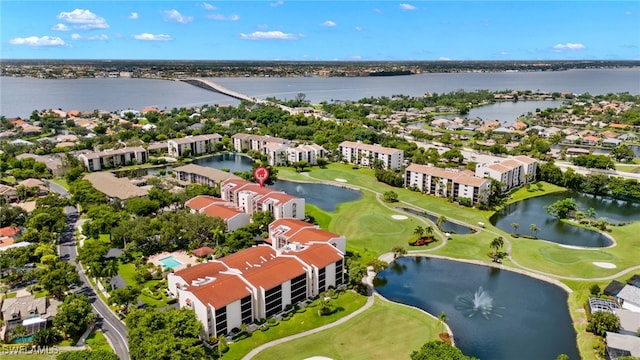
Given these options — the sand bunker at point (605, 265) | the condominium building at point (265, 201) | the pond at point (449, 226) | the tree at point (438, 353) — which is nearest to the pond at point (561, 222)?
the pond at point (449, 226)

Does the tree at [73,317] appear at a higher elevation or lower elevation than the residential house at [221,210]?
lower

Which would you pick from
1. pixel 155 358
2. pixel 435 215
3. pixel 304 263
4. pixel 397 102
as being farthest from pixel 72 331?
pixel 397 102

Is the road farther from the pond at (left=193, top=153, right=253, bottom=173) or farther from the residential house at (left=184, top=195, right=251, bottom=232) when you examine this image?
the pond at (left=193, top=153, right=253, bottom=173)

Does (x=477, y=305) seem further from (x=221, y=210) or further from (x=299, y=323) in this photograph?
(x=221, y=210)

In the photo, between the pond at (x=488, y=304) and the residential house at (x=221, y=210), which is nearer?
the pond at (x=488, y=304)

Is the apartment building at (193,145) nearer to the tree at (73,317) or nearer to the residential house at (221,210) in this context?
the residential house at (221,210)

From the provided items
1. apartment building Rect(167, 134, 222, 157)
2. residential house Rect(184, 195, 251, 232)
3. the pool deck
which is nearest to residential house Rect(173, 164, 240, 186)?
residential house Rect(184, 195, 251, 232)

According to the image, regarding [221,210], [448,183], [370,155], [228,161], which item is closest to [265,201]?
[221,210]
